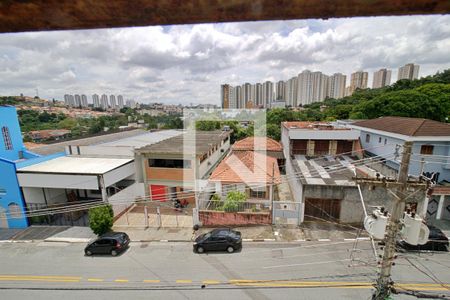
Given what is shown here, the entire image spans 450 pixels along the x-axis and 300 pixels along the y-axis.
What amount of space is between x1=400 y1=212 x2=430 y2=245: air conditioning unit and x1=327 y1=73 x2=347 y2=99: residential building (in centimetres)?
8400

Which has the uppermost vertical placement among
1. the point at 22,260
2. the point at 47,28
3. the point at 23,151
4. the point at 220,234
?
the point at 47,28

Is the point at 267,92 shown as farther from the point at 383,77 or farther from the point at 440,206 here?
the point at 440,206

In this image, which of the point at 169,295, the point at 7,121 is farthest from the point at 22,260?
the point at 7,121

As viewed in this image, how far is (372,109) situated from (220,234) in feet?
97.6

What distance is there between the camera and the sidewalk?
39.4 ft

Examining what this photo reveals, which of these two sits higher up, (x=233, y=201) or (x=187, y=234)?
(x=233, y=201)

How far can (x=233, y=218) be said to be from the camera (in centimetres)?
1322

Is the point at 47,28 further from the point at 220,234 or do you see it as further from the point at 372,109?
the point at 372,109

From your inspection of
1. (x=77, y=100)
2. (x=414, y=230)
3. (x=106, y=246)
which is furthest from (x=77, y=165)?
(x=77, y=100)

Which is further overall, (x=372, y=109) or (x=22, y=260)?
(x=372, y=109)

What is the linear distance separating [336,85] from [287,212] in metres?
80.2

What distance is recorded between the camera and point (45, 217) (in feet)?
48.0

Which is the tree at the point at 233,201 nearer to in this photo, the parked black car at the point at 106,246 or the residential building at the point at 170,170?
the residential building at the point at 170,170

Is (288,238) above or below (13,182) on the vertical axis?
below
